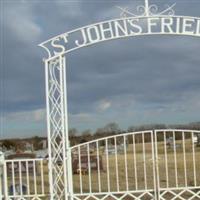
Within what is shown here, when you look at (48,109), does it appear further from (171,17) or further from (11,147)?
(11,147)

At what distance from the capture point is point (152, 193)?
11523mm

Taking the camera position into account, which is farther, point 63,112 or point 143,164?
point 143,164

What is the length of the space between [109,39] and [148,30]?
785mm

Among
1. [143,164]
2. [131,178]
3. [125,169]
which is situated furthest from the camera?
[131,178]

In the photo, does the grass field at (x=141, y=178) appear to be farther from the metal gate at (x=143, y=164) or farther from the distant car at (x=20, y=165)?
the distant car at (x=20, y=165)

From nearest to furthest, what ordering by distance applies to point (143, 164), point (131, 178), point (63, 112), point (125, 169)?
point (63, 112)
point (125, 169)
point (143, 164)
point (131, 178)

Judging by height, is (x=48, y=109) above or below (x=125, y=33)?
below

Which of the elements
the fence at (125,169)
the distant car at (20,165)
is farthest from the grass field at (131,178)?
the distant car at (20,165)

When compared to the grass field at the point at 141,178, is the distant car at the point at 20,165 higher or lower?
higher

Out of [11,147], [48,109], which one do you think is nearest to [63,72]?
[48,109]

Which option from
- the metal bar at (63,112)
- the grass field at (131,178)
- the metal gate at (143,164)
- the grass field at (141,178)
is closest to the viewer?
the metal bar at (63,112)

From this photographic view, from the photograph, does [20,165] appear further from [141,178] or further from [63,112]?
[141,178]

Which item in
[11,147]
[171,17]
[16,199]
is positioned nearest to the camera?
[171,17]

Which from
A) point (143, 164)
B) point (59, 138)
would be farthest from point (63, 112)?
point (143, 164)
